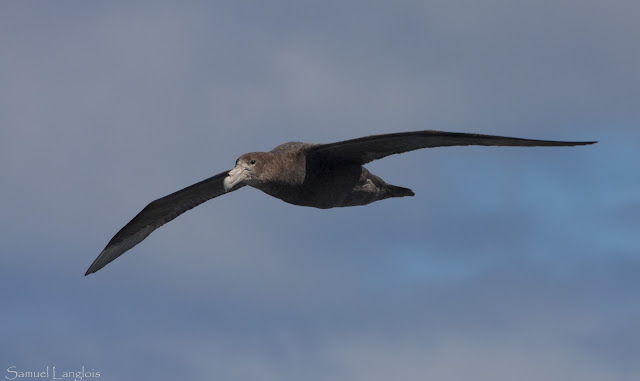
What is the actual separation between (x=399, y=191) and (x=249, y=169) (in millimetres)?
3871

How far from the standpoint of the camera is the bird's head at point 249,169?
13852 mm

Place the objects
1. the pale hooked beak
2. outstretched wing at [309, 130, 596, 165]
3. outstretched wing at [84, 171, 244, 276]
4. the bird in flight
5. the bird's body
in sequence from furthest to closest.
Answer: outstretched wing at [84, 171, 244, 276]
the bird's body
the pale hooked beak
the bird in flight
outstretched wing at [309, 130, 596, 165]

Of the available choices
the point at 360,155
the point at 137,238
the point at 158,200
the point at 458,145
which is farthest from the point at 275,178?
the point at 137,238

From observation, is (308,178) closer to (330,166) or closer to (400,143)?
(330,166)

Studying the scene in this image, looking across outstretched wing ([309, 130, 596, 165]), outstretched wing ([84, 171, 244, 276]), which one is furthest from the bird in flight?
outstretched wing ([84, 171, 244, 276])

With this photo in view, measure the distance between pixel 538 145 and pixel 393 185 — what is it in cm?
427

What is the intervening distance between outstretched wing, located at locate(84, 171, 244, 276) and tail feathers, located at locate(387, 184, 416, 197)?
118 inches

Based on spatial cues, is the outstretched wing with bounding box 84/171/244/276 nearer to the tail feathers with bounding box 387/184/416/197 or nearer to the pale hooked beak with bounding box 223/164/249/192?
the pale hooked beak with bounding box 223/164/249/192

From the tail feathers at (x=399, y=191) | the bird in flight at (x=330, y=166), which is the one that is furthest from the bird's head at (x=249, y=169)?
the tail feathers at (x=399, y=191)

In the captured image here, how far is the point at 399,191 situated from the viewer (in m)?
16.8

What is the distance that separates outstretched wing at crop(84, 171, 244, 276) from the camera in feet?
55.5

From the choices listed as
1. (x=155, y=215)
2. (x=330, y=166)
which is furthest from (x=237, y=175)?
(x=155, y=215)

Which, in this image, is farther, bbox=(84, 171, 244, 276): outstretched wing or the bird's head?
bbox=(84, 171, 244, 276): outstretched wing

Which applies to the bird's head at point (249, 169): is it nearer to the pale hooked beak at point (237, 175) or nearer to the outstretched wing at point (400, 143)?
the pale hooked beak at point (237, 175)
